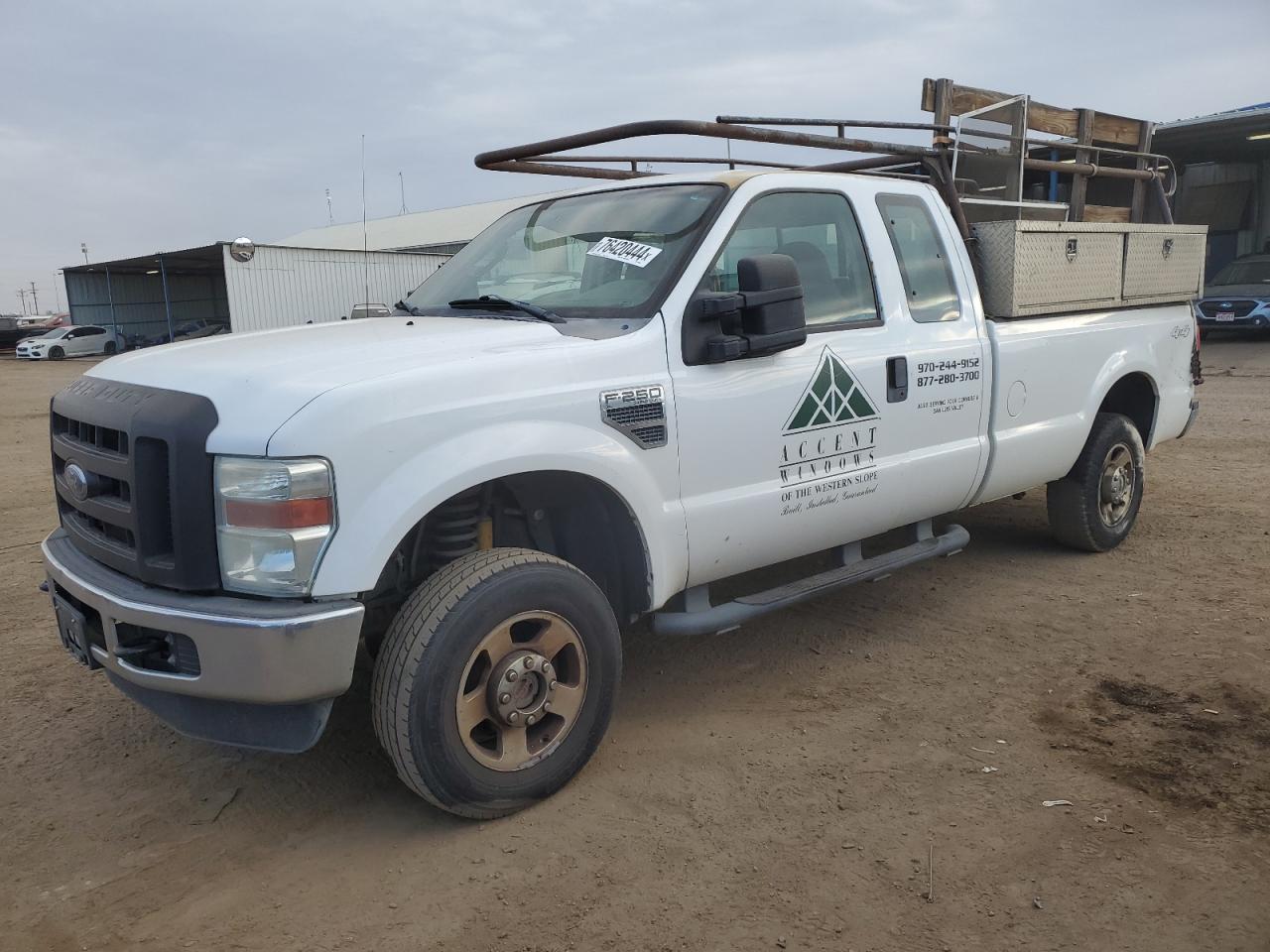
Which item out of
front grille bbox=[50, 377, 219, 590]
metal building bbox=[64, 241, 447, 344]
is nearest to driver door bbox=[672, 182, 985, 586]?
front grille bbox=[50, 377, 219, 590]

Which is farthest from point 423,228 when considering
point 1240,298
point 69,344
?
point 1240,298

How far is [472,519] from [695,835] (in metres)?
1.18

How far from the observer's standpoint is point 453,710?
290 centimetres

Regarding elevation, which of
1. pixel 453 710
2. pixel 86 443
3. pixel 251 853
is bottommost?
pixel 251 853

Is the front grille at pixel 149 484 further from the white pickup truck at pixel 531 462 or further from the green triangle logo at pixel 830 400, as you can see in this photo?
the green triangle logo at pixel 830 400

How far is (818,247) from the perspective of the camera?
13.4 feet

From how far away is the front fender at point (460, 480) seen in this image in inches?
107

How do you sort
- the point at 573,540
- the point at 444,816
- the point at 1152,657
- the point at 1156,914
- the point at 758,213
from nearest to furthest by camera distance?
the point at 1156,914, the point at 444,816, the point at 573,540, the point at 758,213, the point at 1152,657

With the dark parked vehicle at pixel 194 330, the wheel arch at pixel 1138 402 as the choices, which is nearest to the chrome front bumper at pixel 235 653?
the wheel arch at pixel 1138 402

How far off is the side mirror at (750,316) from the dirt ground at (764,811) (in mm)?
1374

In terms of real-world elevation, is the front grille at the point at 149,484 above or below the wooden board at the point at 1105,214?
below

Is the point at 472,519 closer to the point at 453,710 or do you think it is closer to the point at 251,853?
the point at 453,710

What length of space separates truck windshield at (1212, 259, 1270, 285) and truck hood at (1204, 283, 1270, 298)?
20 centimetres

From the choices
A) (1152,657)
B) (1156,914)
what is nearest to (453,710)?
(1156,914)
